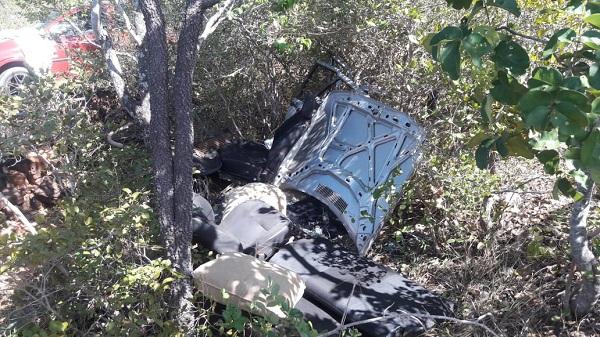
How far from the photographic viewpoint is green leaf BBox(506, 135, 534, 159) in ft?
6.27

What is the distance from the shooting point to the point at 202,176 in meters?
4.51

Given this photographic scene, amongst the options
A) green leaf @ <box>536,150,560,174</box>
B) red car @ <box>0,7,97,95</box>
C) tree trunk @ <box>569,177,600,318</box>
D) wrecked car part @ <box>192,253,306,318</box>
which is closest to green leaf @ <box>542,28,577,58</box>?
green leaf @ <box>536,150,560,174</box>

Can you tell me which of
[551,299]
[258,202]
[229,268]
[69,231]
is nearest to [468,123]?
[551,299]

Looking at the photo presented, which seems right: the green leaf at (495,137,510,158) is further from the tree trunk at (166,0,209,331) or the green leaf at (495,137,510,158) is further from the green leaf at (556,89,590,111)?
the tree trunk at (166,0,209,331)

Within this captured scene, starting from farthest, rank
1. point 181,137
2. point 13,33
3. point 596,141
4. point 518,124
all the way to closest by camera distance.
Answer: point 13,33, point 181,137, point 518,124, point 596,141

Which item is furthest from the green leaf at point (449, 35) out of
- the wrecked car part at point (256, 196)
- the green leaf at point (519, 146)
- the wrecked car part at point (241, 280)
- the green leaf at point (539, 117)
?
the wrecked car part at point (256, 196)

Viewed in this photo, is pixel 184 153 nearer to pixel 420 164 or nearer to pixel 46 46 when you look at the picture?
pixel 420 164

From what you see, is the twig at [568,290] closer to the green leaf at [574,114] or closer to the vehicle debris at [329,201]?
the vehicle debris at [329,201]

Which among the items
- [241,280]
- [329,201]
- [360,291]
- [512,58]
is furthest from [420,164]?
[512,58]

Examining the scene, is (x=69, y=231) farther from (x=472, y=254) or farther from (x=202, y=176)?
(x=472, y=254)

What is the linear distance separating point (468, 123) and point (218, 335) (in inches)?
88.0

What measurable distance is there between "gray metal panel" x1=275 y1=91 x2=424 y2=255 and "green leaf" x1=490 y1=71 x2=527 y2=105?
2.00 m

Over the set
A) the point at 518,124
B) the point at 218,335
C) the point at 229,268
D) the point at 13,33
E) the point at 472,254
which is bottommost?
the point at 218,335

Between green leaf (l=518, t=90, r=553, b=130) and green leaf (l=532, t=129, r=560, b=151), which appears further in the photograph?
green leaf (l=532, t=129, r=560, b=151)
